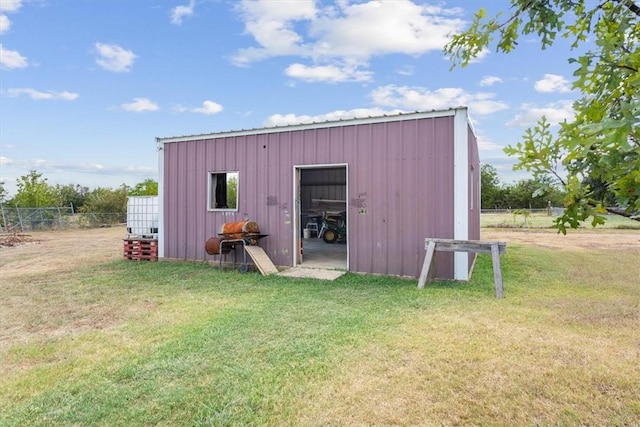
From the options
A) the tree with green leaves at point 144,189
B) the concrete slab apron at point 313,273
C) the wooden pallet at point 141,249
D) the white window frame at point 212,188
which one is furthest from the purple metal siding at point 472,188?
the tree with green leaves at point 144,189

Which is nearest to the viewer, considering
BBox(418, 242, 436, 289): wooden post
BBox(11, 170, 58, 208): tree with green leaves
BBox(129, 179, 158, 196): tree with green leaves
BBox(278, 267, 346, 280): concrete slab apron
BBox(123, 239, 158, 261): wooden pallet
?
BBox(418, 242, 436, 289): wooden post

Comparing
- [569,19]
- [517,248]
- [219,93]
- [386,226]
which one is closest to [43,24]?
[219,93]

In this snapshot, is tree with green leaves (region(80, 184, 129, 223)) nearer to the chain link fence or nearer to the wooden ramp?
the chain link fence

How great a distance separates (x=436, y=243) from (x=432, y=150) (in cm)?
157

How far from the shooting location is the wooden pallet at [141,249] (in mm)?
Answer: 8375

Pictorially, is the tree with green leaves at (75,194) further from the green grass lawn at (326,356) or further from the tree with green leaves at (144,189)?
the green grass lawn at (326,356)

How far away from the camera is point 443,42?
174 cm

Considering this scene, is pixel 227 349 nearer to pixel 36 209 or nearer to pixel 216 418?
pixel 216 418

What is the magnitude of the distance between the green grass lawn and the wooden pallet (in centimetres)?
286

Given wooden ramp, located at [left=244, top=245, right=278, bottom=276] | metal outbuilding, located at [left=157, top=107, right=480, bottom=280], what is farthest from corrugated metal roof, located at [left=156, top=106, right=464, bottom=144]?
wooden ramp, located at [left=244, top=245, right=278, bottom=276]

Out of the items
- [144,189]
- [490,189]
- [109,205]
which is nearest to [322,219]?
[109,205]

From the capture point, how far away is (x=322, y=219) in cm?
1373

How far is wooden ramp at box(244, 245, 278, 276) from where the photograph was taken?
21.6 feet

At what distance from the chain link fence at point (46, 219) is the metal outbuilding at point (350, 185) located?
1465cm
